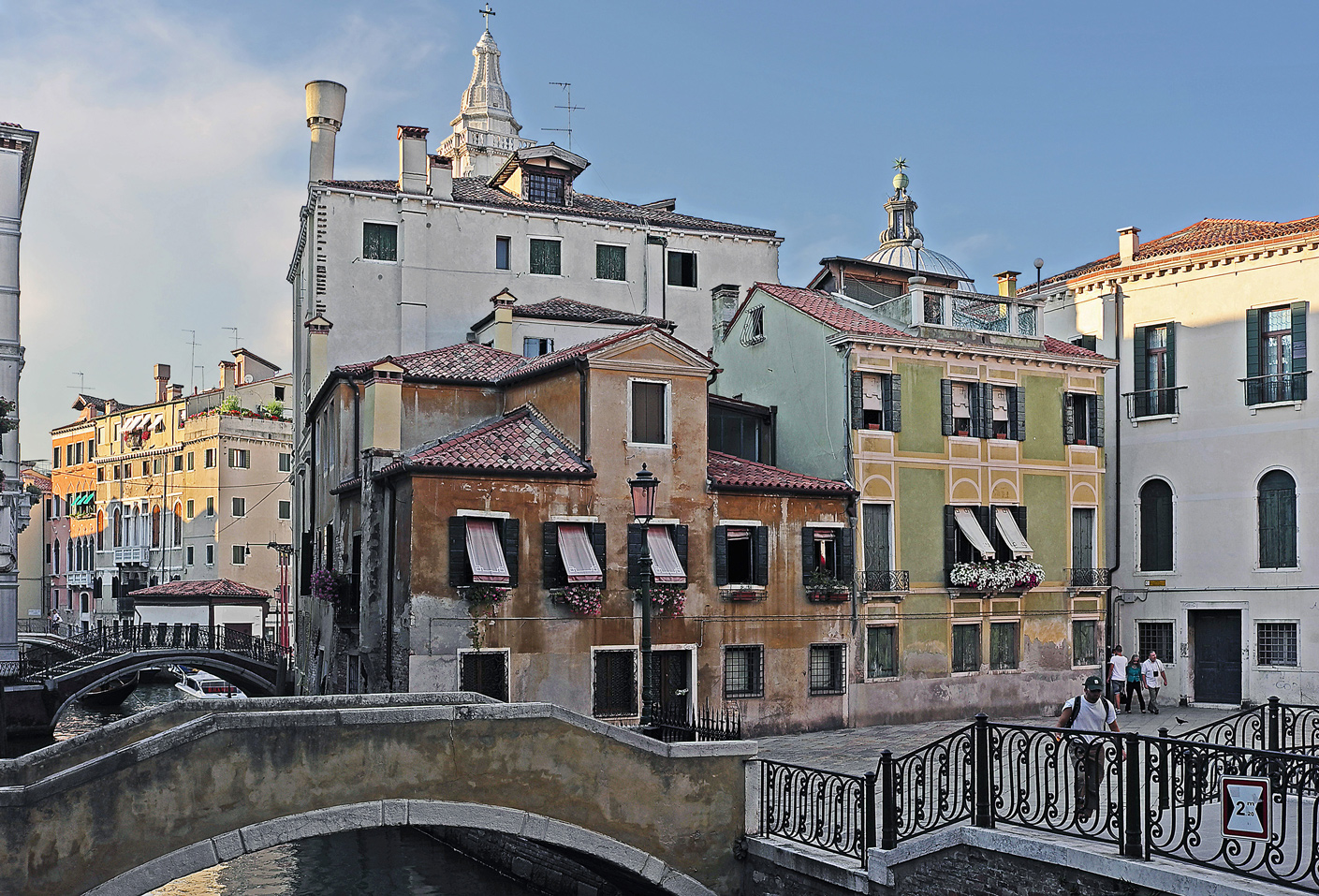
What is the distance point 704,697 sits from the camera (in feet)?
82.0

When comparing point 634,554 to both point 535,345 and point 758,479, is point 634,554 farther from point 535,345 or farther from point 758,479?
point 535,345

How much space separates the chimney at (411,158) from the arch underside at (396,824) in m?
24.3

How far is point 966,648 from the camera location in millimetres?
28453

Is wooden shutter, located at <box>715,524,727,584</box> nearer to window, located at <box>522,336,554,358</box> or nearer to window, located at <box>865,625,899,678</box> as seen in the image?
window, located at <box>865,625,899,678</box>

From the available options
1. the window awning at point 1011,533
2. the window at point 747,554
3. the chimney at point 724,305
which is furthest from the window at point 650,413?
the chimney at point 724,305

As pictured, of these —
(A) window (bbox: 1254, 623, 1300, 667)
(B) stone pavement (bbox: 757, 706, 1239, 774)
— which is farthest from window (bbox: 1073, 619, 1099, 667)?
(A) window (bbox: 1254, 623, 1300, 667)

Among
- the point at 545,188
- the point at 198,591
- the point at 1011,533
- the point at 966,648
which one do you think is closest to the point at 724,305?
the point at 545,188

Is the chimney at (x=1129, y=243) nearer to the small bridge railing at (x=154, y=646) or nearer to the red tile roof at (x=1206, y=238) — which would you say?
the red tile roof at (x=1206, y=238)

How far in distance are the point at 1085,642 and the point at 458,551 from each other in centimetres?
1489

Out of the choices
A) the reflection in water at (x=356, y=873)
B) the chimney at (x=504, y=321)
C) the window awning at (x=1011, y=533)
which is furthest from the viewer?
the chimney at (x=504, y=321)

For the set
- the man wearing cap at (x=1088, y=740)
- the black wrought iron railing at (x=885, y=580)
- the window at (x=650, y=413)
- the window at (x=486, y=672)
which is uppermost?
the window at (x=650, y=413)

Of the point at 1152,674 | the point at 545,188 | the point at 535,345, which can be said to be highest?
the point at 545,188

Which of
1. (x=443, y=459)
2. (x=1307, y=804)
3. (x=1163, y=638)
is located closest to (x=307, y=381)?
Answer: (x=443, y=459)

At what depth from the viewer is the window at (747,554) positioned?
25.8 metres
